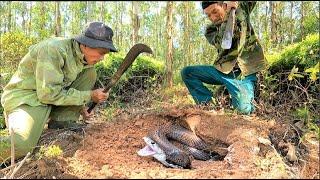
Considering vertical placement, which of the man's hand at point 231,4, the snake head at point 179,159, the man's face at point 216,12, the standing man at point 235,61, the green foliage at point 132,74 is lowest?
the snake head at point 179,159

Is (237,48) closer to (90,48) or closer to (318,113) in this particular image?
(318,113)

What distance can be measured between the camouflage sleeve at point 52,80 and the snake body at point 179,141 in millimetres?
894

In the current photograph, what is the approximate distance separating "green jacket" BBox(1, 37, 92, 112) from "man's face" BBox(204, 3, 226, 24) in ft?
4.84

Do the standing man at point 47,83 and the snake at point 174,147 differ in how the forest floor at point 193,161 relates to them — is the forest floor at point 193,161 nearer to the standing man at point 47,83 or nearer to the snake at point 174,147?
the snake at point 174,147

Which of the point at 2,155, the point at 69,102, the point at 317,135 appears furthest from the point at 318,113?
the point at 2,155

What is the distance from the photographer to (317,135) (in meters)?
3.70

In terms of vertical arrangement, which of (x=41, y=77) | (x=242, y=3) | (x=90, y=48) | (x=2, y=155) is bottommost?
(x=2, y=155)

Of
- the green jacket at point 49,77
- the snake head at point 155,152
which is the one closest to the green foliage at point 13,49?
the green jacket at point 49,77

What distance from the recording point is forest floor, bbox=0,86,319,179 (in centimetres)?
302

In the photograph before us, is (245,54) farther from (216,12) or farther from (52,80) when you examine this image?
(52,80)

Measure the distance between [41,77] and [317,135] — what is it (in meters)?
2.60

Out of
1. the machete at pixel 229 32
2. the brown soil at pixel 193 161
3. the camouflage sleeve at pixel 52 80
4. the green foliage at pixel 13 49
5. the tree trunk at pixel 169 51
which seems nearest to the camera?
the brown soil at pixel 193 161

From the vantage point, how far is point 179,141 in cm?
401

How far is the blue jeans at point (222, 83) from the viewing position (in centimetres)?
464
